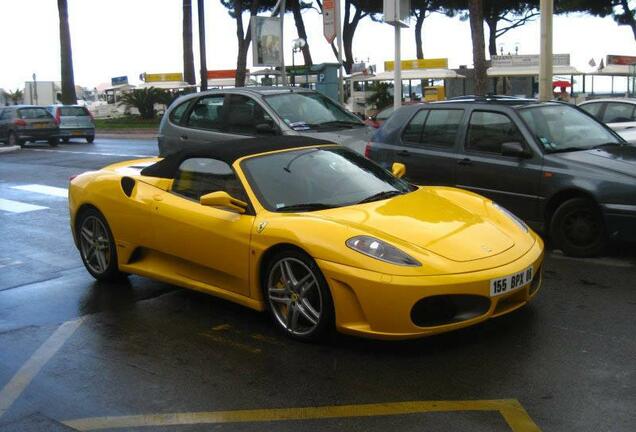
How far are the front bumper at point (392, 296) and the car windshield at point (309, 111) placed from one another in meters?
5.47

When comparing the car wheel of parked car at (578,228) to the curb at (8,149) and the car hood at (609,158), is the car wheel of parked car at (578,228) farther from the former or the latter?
the curb at (8,149)

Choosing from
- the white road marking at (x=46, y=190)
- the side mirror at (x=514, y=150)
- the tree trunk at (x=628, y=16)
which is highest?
the tree trunk at (x=628, y=16)

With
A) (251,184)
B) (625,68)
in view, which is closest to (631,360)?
(251,184)

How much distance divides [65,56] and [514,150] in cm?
3600

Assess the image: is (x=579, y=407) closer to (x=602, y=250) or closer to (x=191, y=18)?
(x=602, y=250)

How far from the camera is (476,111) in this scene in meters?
8.01

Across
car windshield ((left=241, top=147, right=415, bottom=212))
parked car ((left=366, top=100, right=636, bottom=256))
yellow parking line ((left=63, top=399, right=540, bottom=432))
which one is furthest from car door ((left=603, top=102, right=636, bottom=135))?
yellow parking line ((left=63, top=399, right=540, bottom=432))

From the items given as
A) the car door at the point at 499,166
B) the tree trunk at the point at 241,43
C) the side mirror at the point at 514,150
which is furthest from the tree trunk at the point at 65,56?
the side mirror at the point at 514,150

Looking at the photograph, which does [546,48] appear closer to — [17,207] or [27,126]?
[17,207]

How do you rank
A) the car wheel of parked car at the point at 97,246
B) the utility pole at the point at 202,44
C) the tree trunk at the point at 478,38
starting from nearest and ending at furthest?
the car wheel of parked car at the point at 97,246 < the tree trunk at the point at 478,38 < the utility pole at the point at 202,44

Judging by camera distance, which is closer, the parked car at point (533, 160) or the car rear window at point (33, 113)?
the parked car at point (533, 160)

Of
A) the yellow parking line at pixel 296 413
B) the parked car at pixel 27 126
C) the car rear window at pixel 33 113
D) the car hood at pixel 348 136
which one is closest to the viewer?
the yellow parking line at pixel 296 413

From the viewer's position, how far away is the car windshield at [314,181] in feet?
17.3

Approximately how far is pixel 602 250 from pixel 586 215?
0.35 meters
